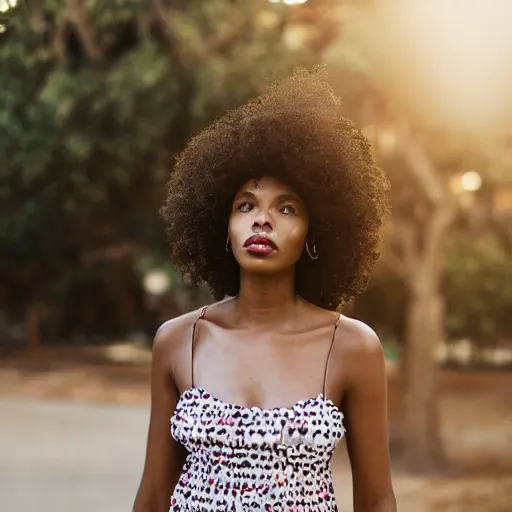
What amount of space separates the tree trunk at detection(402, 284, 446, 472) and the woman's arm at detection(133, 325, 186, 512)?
27.2 feet

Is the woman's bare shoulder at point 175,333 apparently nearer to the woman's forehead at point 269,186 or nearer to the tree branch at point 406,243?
the woman's forehead at point 269,186

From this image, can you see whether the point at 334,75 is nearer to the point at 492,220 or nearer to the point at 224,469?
the point at 492,220

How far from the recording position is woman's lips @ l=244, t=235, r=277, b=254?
1.99 meters

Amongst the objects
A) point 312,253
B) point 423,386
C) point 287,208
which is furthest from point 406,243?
point 287,208

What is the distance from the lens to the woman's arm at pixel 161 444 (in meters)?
2.07

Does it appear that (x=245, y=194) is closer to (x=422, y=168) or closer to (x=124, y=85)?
(x=124, y=85)

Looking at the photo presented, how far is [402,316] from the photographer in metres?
18.8

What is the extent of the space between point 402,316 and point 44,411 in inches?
293

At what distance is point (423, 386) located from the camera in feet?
33.3

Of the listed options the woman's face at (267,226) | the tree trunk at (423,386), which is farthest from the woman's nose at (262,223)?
the tree trunk at (423,386)

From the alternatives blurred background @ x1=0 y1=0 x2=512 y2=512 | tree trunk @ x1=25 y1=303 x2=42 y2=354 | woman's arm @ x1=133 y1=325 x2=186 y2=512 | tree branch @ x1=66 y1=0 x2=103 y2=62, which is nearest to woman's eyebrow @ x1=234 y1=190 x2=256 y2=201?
woman's arm @ x1=133 y1=325 x2=186 y2=512

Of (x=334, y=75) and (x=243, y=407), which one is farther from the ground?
(x=334, y=75)

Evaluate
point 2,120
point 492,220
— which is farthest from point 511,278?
point 2,120

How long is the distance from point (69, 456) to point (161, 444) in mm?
8704
